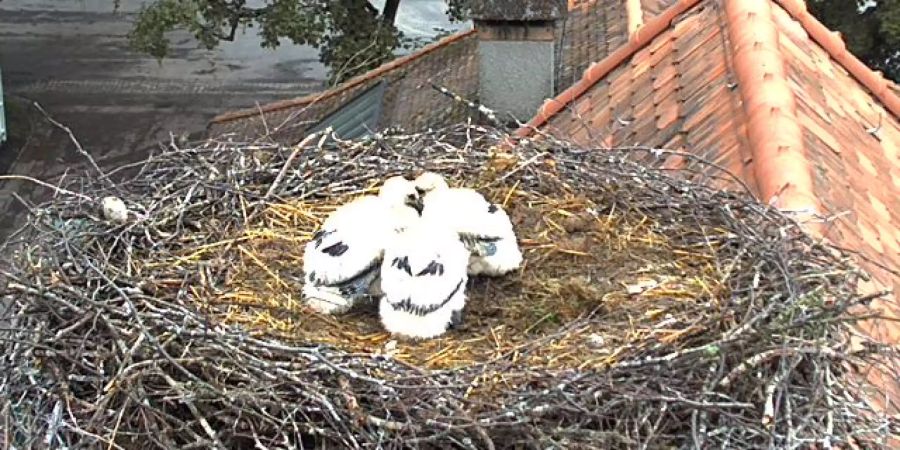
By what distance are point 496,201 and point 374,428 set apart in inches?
61.8

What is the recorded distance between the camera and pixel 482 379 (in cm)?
311

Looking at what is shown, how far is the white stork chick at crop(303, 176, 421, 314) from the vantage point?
12.0 ft

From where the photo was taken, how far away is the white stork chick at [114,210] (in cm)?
393

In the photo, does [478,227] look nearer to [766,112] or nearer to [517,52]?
[766,112]

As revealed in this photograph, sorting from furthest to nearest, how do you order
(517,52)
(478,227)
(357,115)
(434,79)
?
(357,115), (434,79), (517,52), (478,227)

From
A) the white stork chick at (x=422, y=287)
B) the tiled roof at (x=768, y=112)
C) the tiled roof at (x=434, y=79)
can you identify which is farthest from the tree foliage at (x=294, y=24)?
the white stork chick at (x=422, y=287)

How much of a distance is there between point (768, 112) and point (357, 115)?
518cm

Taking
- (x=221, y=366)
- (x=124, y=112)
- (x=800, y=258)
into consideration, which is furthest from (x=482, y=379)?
(x=124, y=112)

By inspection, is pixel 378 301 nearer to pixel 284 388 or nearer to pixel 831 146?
pixel 284 388

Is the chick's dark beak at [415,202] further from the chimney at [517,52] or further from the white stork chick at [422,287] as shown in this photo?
the chimney at [517,52]

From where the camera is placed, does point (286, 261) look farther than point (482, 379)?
Yes

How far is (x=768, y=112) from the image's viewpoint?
4727 millimetres

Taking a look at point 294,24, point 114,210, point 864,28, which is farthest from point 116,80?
point 114,210

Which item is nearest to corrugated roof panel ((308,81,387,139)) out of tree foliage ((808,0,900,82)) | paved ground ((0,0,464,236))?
tree foliage ((808,0,900,82))
